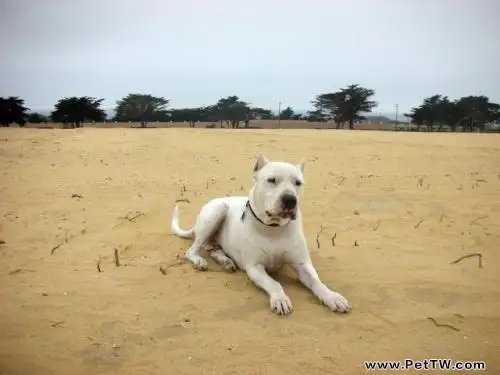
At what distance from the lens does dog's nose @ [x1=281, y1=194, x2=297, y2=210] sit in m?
2.97

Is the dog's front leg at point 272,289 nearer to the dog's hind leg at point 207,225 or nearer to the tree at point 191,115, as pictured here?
the dog's hind leg at point 207,225

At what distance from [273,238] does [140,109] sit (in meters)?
35.5

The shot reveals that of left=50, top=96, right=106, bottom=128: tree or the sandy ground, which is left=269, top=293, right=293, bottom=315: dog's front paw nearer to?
the sandy ground

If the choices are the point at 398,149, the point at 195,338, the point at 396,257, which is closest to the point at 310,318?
the point at 195,338

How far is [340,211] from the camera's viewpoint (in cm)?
545

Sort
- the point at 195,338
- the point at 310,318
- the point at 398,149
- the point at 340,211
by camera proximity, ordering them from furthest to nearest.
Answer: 1. the point at 398,149
2. the point at 340,211
3. the point at 310,318
4. the point at 195,338

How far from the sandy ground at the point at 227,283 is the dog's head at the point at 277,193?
62cm

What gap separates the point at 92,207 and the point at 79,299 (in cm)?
286

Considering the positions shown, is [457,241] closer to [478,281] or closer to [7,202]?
[478,281]

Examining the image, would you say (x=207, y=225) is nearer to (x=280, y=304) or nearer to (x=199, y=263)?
(x=199, y=263)

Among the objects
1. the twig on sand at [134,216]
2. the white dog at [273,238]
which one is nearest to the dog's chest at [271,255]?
the white dog at [273,238]

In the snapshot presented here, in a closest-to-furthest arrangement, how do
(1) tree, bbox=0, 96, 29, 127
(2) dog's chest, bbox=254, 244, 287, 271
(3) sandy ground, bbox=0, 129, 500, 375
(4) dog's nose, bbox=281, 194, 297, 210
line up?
(3) sandy ground, bbox=0, 129, 500, 375, (4) dog's nose, bbox=281, 194, 297, 210, (2) dog's chest, bbox=254, 244, 287, 271, (1) tree, bbox=0, 96, 29, 127

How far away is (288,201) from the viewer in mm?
2969

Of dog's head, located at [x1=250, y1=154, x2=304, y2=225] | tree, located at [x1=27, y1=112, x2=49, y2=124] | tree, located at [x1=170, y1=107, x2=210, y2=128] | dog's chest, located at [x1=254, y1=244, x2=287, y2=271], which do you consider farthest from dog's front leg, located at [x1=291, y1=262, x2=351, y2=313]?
tree, located at [x1=170, y1=107, x2=210, y2=128]
